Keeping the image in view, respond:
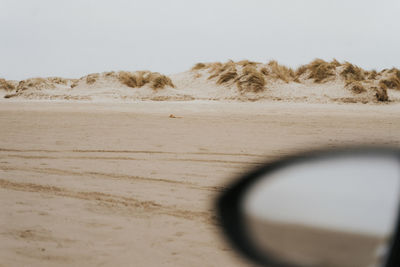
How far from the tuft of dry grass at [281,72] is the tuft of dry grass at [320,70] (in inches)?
49.2

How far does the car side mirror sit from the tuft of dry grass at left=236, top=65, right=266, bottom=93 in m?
20.8

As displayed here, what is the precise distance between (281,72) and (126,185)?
22831 millimetres

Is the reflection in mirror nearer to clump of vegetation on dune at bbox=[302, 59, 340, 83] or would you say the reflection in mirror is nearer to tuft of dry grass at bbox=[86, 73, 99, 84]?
clump of vegetation on dune at bbox=[302, 59, 340, 83]

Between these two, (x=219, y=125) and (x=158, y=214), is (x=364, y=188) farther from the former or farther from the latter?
(x=219, y=125)

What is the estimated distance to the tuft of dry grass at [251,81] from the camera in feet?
74.1

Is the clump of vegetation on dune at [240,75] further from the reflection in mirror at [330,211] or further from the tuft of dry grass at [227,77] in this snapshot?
the reflection in mirror at [330,211]

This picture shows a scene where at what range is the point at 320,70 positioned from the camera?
2580 centimetres

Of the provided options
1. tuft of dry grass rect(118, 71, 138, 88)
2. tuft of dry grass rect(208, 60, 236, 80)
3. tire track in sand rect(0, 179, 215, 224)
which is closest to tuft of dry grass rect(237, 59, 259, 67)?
tuft of dry grass rect(208, 60, 236, 80)

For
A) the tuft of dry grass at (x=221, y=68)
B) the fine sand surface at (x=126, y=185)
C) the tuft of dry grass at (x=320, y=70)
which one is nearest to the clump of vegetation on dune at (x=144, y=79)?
the tuft of dry grass at (x=221, y=68)

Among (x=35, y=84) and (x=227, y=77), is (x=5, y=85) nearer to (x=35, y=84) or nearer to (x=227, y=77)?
(x=35, y=84)

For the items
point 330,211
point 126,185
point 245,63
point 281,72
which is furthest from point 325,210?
point 245,63

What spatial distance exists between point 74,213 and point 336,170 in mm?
2746

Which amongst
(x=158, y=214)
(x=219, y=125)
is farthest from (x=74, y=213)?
(x=219, y=125)

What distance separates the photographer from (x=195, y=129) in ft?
32.6
